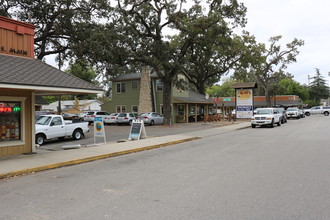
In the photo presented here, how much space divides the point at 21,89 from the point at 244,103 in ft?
98.7

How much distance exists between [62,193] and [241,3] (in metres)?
25.2

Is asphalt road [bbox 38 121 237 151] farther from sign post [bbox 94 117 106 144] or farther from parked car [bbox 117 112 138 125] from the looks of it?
parked car [bbox 117 112 138 125]

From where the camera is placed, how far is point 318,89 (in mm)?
98375

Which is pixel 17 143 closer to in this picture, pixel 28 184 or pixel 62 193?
pixel 28 184

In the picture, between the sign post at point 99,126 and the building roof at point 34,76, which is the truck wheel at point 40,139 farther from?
the building roof at point 34,76

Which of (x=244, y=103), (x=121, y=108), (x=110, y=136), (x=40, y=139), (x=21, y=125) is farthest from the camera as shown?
(x=121, y=108)

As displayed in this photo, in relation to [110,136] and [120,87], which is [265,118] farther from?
[120,87]

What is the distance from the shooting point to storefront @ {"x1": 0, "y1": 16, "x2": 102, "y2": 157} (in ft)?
34.6

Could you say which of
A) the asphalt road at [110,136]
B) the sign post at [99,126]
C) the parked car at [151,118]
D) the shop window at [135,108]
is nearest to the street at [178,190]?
the sign post at [99,126]

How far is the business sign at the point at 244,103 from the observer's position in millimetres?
35812

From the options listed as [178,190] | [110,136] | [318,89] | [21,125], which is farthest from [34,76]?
[318,89]

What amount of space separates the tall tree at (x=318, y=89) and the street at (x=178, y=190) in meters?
100

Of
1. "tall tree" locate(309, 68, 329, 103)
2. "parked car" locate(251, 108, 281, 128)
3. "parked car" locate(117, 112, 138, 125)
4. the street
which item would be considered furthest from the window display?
"tall tree" locate(309, 68, 329, 103)

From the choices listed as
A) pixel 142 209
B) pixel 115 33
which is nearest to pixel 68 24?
pixel 115 33
